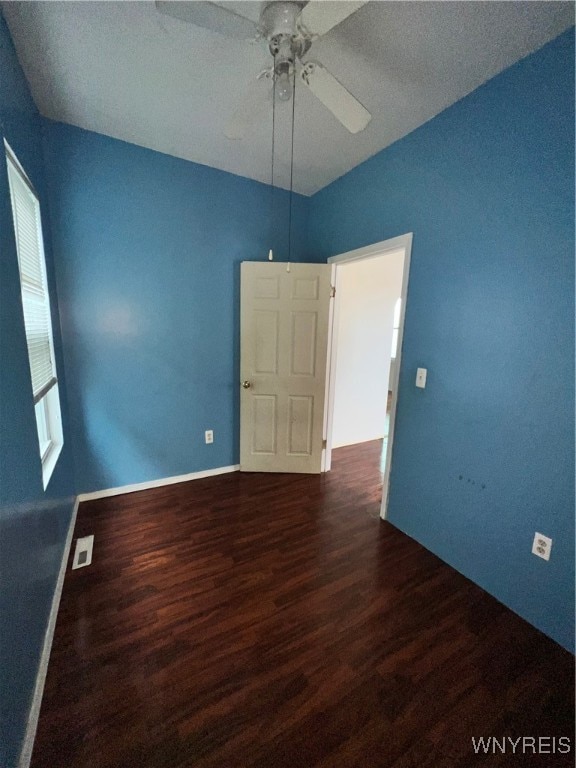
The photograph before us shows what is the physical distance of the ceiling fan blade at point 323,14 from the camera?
2.85ft

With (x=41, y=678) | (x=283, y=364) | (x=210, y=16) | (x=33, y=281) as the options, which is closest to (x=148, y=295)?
(x=33, y=281)

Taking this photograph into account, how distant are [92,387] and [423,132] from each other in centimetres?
281

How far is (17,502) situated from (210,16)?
5.78 ft

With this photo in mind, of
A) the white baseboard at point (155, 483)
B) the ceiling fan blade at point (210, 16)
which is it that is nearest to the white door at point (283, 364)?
the white baseboard at point (155, 483)

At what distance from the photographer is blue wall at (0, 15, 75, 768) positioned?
0.91 metres

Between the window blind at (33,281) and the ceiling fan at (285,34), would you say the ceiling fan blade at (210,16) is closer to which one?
the ceiling fan at (285,34)

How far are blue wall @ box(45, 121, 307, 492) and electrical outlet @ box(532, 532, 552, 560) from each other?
2284mm

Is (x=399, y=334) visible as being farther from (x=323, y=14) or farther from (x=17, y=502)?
(x=17, y=502)

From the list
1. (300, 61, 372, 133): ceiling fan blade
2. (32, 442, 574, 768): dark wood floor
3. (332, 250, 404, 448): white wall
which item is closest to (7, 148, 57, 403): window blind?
(32, 442, 574, 768): dark wood floor

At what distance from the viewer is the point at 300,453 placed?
287cm

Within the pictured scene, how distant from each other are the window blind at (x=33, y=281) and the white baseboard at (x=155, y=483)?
3.44ft

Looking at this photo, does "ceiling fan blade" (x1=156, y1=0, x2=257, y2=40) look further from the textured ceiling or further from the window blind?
the window blind

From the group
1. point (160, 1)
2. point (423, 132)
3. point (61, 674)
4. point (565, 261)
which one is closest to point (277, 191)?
point (423, 132)

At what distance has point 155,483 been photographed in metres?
2.58
